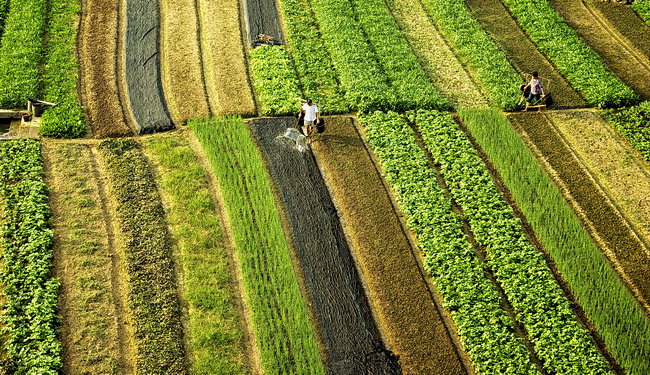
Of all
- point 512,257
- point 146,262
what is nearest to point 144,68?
point 146,262

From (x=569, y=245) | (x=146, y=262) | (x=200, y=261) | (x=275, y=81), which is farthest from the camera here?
(x=275, y=81)

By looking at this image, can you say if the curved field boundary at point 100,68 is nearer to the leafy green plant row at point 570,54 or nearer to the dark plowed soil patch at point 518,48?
the dark plowed soil patch at point 518,48

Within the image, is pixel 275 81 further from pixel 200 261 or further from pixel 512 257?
pixel 512 257

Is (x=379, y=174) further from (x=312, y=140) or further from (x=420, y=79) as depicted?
(x=420, y=79)

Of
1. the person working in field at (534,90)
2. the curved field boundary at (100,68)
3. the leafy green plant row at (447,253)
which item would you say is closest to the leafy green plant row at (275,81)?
the leafy green plant row at (447,253)

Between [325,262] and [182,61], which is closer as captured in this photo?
[325,262]

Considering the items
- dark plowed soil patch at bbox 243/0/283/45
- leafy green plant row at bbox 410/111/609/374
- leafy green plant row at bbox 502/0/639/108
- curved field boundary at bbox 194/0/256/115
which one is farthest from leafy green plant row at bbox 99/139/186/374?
leafy green plant row at bbox 502/0/639/108

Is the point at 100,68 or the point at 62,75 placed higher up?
the point at 100,68

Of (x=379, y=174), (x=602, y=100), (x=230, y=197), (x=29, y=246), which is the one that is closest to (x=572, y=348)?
(x=379, y=174)
